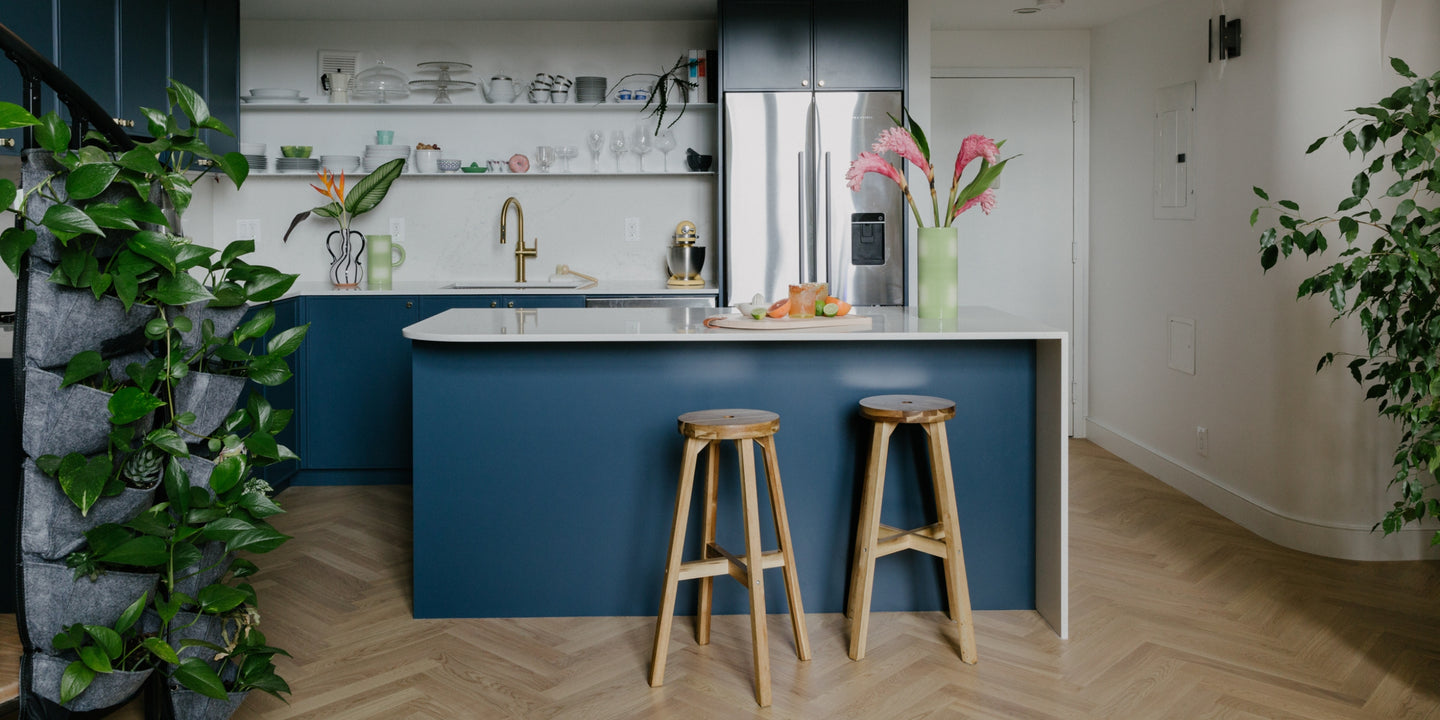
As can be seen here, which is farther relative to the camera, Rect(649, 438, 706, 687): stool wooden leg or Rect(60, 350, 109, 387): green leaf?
Rect(649, 438, 706, 687): stool wooden leg

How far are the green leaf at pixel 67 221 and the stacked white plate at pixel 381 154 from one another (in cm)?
350

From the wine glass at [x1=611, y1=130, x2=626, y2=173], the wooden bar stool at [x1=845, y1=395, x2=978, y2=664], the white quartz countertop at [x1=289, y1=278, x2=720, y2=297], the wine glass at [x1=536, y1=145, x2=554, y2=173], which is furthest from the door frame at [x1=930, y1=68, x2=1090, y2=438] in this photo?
the wooden bar stool at [x1=845, y1=395, x2=978, y2=664]

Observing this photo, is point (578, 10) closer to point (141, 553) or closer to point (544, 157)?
point (544, 157)

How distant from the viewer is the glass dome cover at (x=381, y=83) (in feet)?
16.6

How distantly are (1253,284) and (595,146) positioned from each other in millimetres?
2963

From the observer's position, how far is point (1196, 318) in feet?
14.6

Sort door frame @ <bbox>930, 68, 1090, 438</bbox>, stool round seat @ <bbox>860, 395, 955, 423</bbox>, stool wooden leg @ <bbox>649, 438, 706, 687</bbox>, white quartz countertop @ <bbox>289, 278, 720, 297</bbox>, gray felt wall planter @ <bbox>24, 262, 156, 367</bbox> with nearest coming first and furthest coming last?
1. gray felt wall planter @ <bbox>24, 262, 156, 367</bbox>
2. stool wooden leg @ <bbox>649, 438, 706, 687</bbox>
3. stool round seat @ <bbox>860, 395, 955, 423</bbox>
4. white quartz countertop @ <bbox>289, 278, 720, 297</bbox>
5. door frame @ <bbox>930, 68, 1090, 438</bbox>

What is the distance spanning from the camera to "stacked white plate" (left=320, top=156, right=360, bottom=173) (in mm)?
5066

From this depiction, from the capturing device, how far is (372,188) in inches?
197

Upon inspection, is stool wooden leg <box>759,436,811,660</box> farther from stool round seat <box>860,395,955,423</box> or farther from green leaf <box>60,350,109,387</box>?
green leaf <box>60,350,109,387</box>

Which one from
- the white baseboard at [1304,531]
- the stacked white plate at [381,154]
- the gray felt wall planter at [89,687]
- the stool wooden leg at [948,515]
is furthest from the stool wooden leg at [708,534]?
the stacked white plate at [381,154]

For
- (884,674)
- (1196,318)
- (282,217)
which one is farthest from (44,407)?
(1196,318)

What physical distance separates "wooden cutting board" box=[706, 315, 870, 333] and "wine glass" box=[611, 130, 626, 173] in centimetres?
227

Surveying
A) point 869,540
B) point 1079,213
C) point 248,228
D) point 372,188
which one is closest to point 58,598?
point 869,540
